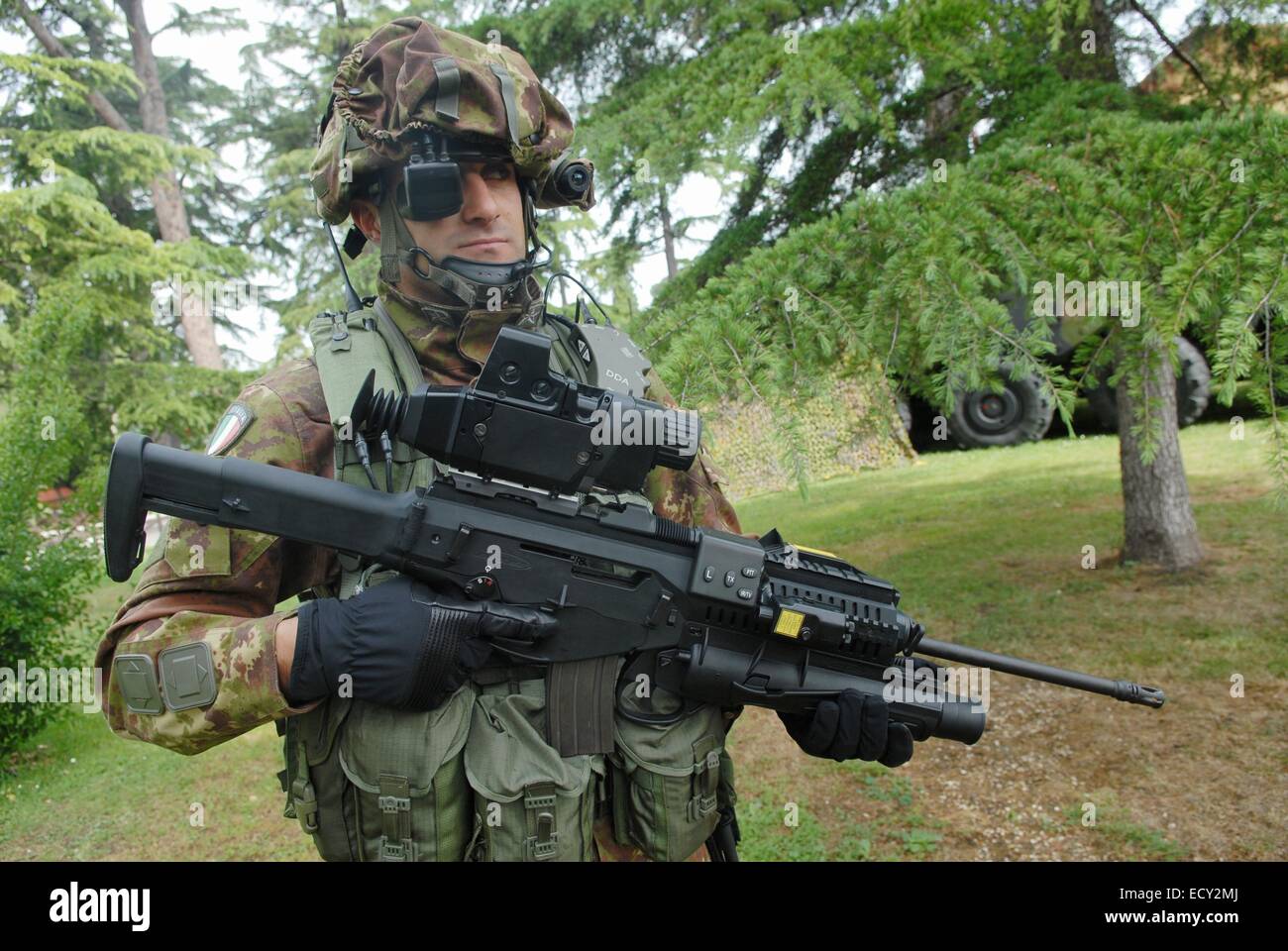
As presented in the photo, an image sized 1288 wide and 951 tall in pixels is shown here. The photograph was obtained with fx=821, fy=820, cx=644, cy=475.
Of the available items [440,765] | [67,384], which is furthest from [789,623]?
[67,384]

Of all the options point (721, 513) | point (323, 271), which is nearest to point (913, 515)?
point (721, 513)

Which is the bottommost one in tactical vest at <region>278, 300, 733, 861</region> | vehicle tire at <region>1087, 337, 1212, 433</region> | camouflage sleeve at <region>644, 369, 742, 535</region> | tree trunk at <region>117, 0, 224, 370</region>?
tactical vest at <region>278, 300, 733, 861</region>

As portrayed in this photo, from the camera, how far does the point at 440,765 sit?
1.97 metres

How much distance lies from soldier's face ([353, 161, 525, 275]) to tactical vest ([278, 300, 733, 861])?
0.30 metres

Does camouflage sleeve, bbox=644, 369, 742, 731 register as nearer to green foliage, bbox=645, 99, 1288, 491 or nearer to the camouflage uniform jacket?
green foliage, bbox=645, 99, 1288, 491

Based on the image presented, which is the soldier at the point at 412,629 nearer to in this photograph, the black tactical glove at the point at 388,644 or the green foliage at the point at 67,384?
the black tactical glove at the point at 388,644

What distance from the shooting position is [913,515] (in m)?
9.41

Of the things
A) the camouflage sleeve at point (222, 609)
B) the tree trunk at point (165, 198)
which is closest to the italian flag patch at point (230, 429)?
the camouflage sleeve at point (222, 609)

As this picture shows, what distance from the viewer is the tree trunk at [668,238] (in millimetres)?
6195

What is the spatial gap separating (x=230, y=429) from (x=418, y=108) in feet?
3.10

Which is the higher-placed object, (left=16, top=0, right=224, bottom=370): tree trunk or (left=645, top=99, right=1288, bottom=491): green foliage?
(left=16, top=0, right=224, bottom=370): tree trunk

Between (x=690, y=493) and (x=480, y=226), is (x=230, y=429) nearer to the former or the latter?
(x=480, y=226)

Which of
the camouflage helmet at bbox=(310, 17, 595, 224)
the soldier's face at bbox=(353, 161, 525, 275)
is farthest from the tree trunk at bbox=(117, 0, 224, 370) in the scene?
the soldier's face at bbox=(353, 161, 525, 275)

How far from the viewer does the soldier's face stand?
86.4 inches
